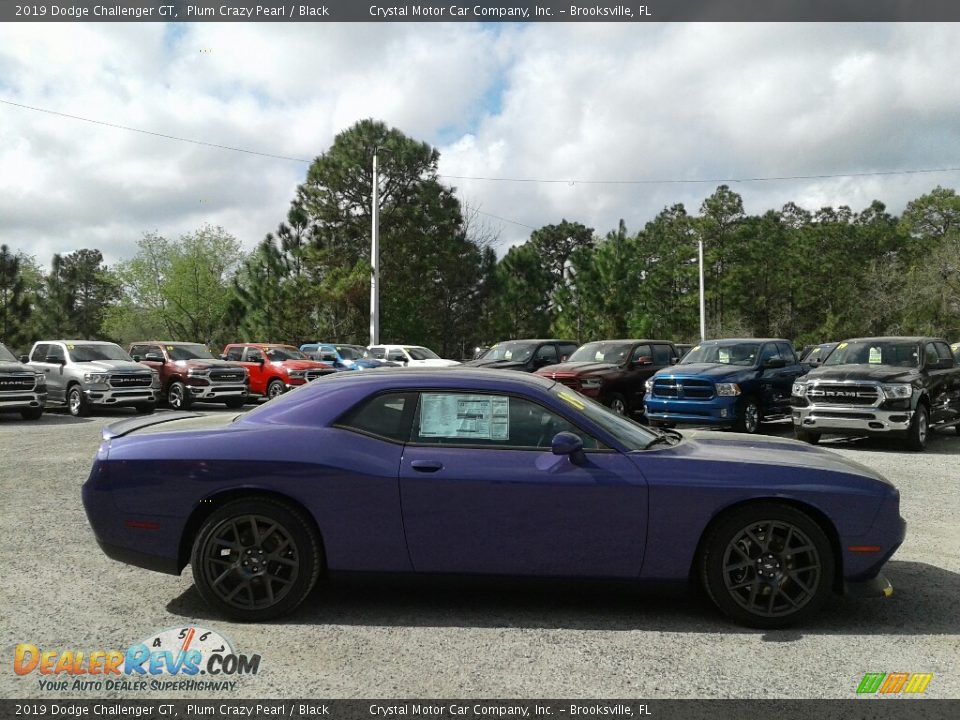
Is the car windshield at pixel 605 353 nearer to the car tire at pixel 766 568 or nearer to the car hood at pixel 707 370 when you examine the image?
the car hood at pixel 707 370

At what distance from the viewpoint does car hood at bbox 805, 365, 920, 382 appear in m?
11.6

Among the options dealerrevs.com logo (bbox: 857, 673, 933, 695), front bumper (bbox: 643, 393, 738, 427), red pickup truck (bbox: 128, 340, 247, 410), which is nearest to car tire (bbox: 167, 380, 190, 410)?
red pickup truck (bbox: 128, 340, 247, 410)

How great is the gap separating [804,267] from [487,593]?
223 feet

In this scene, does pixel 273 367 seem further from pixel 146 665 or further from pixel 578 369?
pixel 146 665

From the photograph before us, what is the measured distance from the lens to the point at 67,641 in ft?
13.4

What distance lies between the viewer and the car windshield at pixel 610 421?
4566 mm

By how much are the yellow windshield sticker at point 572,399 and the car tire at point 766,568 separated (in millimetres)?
1028

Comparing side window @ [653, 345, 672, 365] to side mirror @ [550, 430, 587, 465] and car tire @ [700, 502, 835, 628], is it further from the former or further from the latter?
side mirror @ [550, 430, 587, 465]

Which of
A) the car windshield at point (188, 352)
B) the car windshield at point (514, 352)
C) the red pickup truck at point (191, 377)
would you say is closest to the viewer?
the red pickup truck at point (191, 377)

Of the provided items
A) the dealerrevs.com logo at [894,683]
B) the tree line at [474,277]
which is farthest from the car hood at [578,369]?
the tree line at [474,277]

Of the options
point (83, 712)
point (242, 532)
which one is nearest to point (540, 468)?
point (242, 532)

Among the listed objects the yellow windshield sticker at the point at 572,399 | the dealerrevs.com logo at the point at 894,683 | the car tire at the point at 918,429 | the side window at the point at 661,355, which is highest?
the side window at the point at 661,355

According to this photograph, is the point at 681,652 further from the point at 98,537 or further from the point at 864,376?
the point at 864,376

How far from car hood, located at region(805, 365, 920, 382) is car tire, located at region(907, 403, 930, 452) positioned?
20.5 inches
